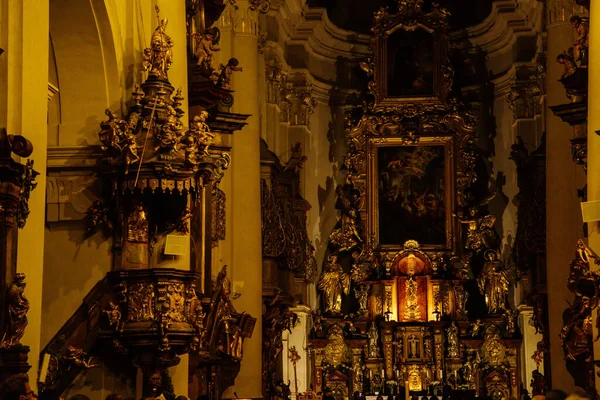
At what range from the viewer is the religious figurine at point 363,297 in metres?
29.5

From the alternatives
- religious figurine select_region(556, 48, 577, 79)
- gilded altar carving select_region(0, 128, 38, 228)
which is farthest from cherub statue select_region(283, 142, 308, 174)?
gilded altar carving select_region(0, 128, 38, 228)

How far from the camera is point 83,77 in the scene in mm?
14117

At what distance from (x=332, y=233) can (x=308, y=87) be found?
3642mm

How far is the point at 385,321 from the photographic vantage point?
29.1m

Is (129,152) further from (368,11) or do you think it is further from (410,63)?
(368,11)

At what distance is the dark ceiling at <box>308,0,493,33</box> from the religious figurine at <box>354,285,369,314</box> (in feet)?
23.0

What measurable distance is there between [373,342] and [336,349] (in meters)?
0.92

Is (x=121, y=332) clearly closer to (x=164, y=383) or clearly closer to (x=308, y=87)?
(x=164, y=383)

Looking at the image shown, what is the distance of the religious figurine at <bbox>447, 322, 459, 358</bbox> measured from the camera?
28859 mm

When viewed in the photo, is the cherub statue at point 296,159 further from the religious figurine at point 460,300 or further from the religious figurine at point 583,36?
the religious figurine at point 583,36

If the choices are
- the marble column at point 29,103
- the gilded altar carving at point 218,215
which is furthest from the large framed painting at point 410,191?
the marble column at point 29,103

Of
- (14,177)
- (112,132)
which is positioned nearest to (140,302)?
(112,132)

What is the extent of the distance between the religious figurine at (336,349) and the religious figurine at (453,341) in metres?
2.41

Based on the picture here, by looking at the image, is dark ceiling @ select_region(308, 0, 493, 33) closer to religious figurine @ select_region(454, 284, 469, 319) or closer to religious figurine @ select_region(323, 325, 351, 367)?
religious figurine @ select_region(454, 284, 469, 319)
